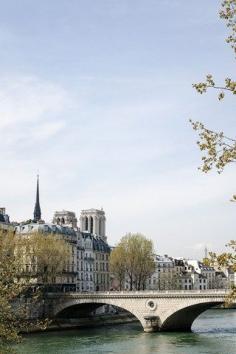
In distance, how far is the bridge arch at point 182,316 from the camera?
6122 centimetres

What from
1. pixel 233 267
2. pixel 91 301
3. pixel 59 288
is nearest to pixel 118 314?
pixel 59 288

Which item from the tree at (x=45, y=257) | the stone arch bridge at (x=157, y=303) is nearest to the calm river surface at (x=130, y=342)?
the stone arch bridge at (x=157, y=303)

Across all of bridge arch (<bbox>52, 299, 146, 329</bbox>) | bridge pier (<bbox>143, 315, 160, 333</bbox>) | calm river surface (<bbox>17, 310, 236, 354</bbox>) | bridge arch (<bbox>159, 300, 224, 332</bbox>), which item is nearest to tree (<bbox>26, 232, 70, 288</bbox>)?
bridge arch (<bbox>52, 299, 146, 329</bbox>)

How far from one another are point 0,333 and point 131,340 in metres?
36.5

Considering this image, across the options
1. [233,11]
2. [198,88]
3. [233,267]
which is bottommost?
A: [233,267]

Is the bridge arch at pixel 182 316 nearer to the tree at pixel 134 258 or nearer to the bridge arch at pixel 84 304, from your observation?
the bridge arch at pixel 84 304

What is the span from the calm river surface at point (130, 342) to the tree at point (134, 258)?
71.5 ft

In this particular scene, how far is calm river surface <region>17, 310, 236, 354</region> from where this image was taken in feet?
149

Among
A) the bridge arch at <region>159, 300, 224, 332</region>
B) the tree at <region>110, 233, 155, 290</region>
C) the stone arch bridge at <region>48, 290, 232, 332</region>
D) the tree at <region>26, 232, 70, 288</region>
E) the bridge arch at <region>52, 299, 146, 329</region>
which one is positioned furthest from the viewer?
the tree at <region>110, 233, 155, 290</region>

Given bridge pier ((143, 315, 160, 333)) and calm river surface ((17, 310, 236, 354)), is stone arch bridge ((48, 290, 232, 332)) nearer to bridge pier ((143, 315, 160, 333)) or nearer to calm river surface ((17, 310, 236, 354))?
bridge pier ((143, 315, 160, 333))

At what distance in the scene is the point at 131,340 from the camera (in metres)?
53.3

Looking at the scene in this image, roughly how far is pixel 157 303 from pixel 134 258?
23.3m

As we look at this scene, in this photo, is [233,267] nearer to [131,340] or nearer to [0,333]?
[0,333]

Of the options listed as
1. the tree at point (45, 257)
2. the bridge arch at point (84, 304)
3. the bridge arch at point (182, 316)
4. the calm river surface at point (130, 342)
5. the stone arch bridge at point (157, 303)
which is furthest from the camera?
the tree at point (45, 257)
